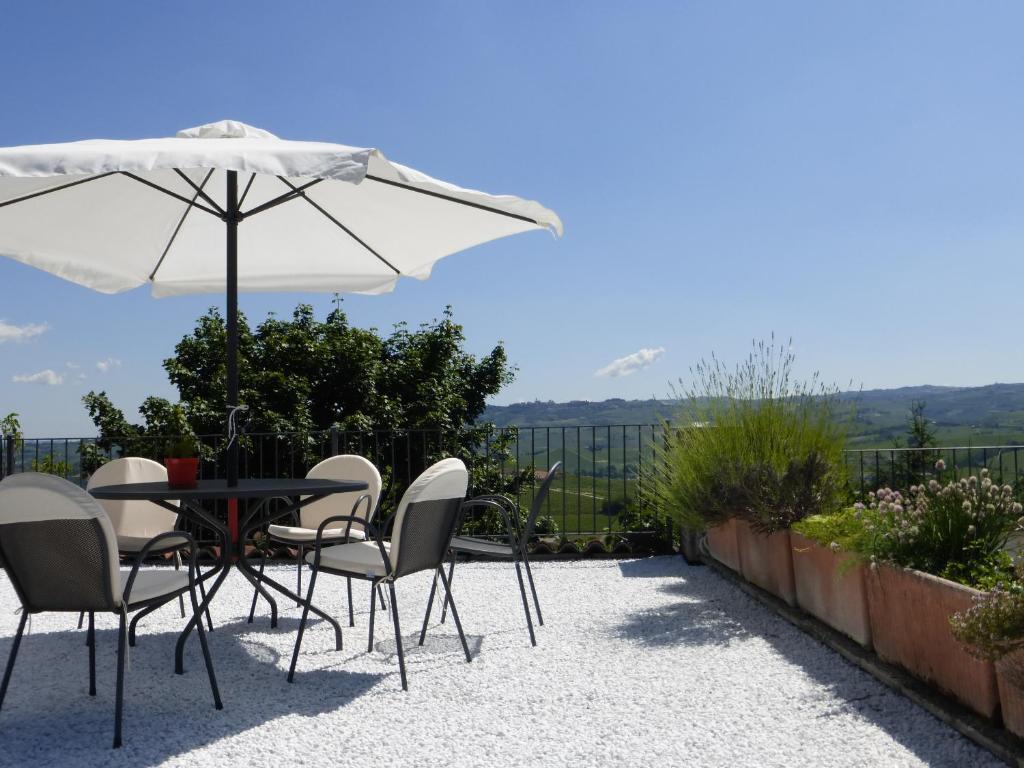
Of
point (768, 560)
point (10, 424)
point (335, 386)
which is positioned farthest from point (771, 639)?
point (335, 386)

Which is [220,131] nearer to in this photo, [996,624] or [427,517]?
[427,517]

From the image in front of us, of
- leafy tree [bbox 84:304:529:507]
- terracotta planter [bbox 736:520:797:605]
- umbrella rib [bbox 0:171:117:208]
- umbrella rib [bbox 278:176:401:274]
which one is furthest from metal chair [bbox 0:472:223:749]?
leafy tree [bbox 84:304:529:507]

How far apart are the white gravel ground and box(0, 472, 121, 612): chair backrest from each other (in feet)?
1.55

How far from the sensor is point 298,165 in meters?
3.10

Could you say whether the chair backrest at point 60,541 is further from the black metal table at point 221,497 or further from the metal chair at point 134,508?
the metal chair at point 134,508

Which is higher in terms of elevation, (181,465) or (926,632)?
(181,465)

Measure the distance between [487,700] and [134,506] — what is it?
9.18 ft

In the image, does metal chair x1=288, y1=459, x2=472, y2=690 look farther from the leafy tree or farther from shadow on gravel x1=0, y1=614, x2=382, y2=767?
the leafy tree

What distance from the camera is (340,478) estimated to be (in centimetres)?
493

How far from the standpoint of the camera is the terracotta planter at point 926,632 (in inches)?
104

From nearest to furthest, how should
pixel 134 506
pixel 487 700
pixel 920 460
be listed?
pixel 487 700, pixel 134 506, pixel 920 460

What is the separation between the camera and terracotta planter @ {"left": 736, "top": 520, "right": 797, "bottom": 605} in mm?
4426

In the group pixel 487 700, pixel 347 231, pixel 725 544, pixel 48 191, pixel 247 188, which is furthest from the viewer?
pixel 725 544

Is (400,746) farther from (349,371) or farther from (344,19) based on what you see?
(349,371)
